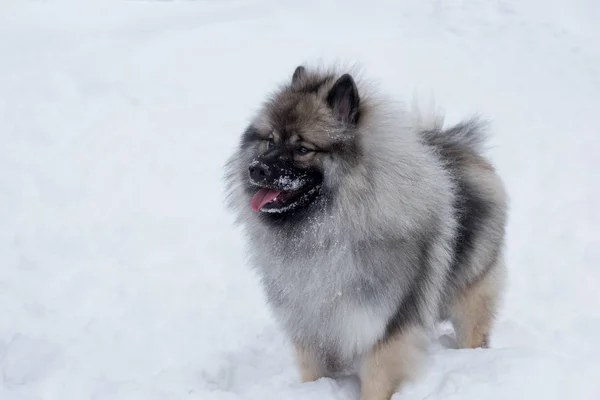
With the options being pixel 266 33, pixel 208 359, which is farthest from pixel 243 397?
pixel 266 33

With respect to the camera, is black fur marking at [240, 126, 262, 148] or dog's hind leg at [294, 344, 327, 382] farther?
dog's hind leg at [294, 344, 327, 382]

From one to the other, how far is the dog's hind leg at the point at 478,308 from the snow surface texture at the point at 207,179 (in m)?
0.33

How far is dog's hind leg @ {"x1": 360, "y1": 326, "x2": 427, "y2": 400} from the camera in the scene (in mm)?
2980

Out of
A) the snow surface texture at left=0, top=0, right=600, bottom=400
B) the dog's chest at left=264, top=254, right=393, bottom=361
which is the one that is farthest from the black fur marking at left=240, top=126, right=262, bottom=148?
the snow surface texture at left=0, top=0, right=600, bottom=400

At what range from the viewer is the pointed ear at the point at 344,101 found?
9.05 ft

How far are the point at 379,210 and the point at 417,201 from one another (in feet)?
0.69

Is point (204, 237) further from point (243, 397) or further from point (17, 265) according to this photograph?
point (243, 397)

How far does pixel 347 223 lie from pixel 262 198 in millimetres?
411

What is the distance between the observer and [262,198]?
9.20 feet

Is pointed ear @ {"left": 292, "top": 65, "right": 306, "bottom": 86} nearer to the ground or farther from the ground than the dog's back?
farther from the ground

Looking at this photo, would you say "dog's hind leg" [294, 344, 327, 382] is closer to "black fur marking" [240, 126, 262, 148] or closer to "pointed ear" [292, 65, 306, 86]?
"black fur marking" [240, 126, 262, 148]

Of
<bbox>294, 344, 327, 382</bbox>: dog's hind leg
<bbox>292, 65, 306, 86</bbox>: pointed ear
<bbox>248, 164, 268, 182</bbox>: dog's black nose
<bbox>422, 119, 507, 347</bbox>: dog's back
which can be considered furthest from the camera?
<bbox>422, 119, 507, 347</bbox>: dog's back

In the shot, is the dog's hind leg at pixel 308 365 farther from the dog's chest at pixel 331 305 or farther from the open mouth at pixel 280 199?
the open mouth at pixel 280 199

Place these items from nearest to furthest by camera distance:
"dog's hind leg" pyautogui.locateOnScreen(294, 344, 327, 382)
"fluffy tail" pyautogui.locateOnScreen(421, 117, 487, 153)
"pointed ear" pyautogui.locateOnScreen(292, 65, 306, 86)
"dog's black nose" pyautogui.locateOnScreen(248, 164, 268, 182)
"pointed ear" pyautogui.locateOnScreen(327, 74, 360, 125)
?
"dog's black nose" pyautogui.locateOnScreen(248, 164, 268, 182) → "pointed ear" pyautogui.locateOnScreen(327, 74, 360, 125) → "pointed ear" pyautogui.locateOnScreen(292, 65, 306, 86) → "dog's hind leg" pyautogui.locateOnScreen(294, 344, 327, 382) → "fluffy tail" pyautogui.locateOnScreen(421, 117, 487, 153)
